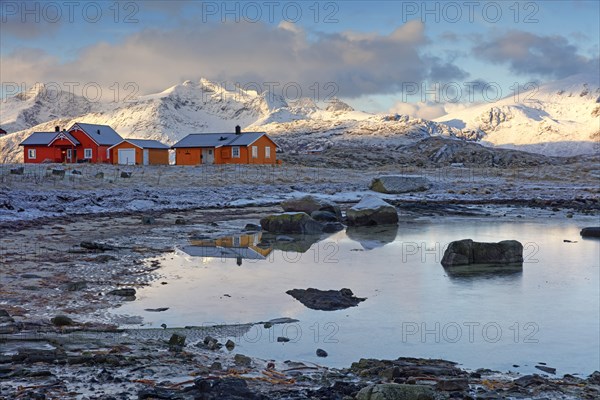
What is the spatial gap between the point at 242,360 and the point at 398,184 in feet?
124

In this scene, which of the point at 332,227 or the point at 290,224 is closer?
the point at 290,224

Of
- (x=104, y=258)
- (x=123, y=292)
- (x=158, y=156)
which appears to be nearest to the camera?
(x=123, y=292)

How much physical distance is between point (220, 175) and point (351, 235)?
83.7 feet

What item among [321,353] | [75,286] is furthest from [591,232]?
[75,286]

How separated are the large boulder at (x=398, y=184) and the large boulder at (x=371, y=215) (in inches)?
679

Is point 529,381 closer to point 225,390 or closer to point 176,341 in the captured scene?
point 225,390

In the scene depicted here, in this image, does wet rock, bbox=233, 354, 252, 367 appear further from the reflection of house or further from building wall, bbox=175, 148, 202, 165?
building wall, bbox=175, 148, 202, 165

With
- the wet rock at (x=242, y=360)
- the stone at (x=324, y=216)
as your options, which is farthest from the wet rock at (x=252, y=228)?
the wet rock at (x=242, y=360)

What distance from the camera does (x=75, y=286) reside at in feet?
41.6

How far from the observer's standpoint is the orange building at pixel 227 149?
6812 cm

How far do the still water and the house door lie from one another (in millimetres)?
50586

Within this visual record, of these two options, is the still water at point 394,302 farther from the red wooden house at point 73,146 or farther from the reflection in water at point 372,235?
the red wooden house at point 73,146

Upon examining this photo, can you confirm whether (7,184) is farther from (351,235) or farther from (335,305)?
(335,305)

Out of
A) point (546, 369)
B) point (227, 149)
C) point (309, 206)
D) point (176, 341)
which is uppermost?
point (227, 149)
